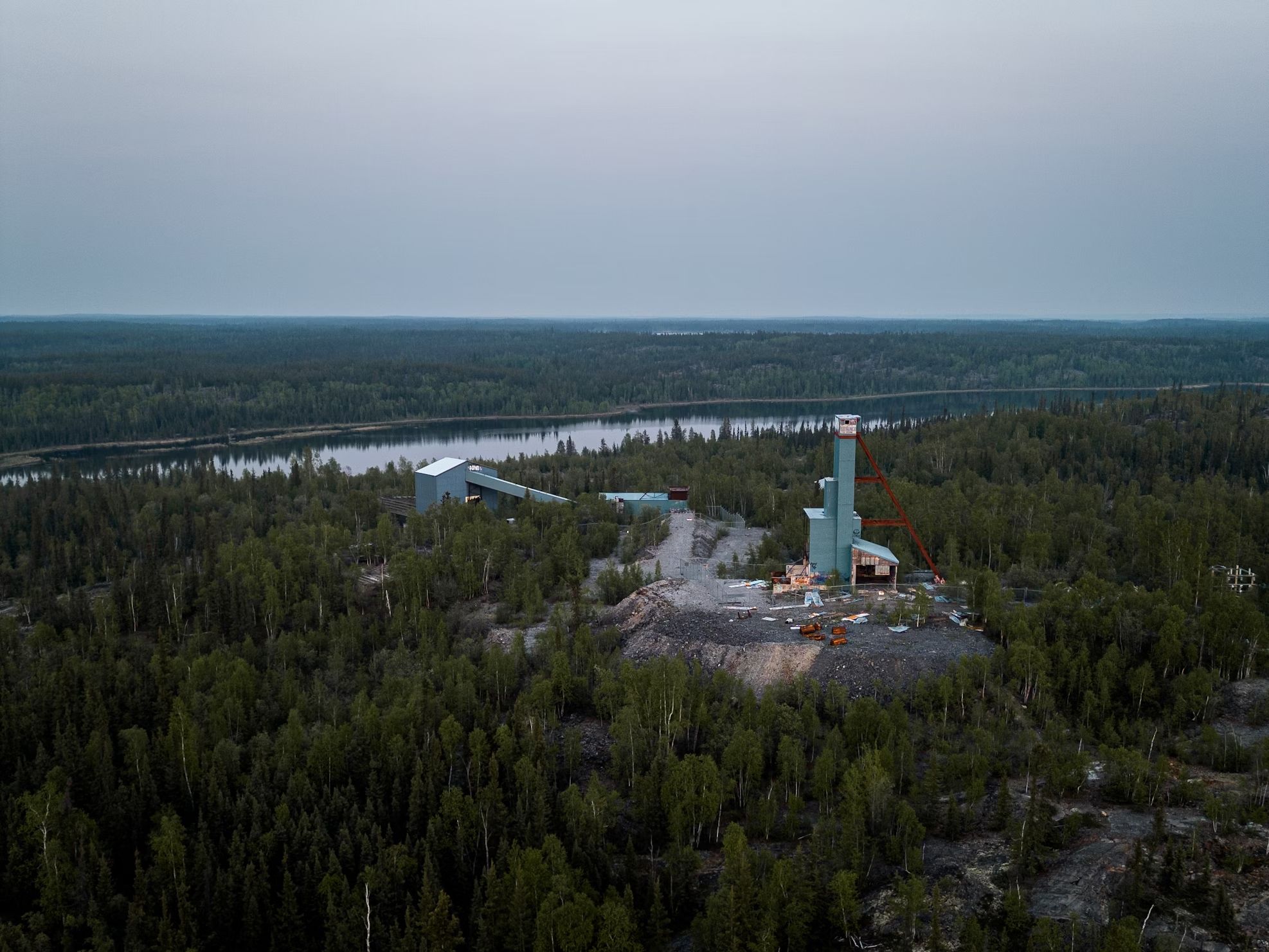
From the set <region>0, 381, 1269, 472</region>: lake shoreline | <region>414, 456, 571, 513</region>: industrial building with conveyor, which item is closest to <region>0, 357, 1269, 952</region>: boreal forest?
<region>414, 456, 571, 513</region>: industrial building with conveyor

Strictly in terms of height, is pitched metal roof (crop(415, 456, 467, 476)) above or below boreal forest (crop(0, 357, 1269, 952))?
above

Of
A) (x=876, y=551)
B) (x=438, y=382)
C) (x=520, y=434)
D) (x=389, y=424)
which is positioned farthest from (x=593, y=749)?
(x=438, y=382)

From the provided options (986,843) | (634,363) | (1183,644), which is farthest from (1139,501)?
(634,363)

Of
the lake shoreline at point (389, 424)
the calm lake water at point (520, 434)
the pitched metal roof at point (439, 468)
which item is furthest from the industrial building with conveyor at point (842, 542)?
the lake shoreline at point (389, 424)

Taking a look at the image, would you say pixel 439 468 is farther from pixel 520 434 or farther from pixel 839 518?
pixel 520 434

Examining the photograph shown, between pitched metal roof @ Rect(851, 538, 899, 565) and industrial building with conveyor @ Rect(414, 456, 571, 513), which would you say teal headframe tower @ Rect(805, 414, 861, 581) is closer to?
pitched metal roof @ Rect(851, 538, 899, 565)

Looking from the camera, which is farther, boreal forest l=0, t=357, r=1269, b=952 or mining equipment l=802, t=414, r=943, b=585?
mining equipment l=802, t=414, r=943, b=585
